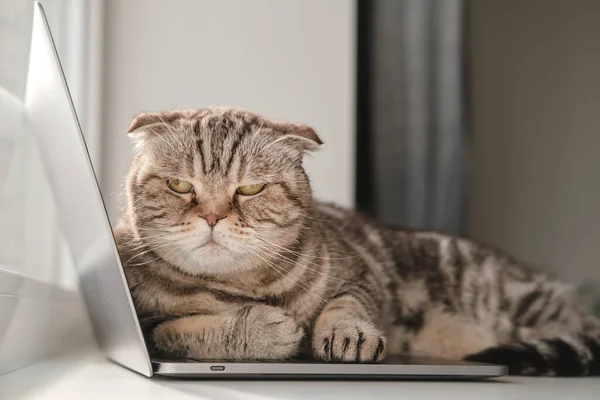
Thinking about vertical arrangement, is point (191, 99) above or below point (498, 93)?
below

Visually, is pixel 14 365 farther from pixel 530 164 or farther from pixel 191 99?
pixel 530 164

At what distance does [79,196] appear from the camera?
35.9 inches

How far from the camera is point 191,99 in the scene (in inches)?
78.6

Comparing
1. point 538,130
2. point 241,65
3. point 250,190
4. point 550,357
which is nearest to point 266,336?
point 250,190

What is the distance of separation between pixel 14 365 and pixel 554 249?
8.05 feet

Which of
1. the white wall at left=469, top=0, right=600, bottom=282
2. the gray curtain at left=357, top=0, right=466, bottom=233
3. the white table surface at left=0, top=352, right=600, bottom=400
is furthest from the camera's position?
the white wall at left=469, top=0, right=600, bottom=282

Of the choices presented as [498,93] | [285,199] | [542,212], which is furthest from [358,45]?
[285,199]

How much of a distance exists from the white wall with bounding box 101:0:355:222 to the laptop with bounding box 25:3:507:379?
0.87m

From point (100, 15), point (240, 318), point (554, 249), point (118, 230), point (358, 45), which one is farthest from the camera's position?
point (554, 249)

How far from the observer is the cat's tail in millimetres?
1153

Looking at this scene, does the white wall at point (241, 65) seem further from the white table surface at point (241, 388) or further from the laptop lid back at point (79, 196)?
the white table surface at point (241, 388)

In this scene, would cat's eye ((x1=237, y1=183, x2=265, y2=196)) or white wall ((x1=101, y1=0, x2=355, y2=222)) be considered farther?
white wall ((x1=101, y1=0, x2=355, y2=222))

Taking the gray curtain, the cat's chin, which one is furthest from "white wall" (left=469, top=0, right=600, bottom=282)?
the cat's chin

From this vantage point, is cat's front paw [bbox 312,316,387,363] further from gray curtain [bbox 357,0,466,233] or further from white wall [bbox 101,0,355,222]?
gray curtain [bbox 357,0,466,233]
